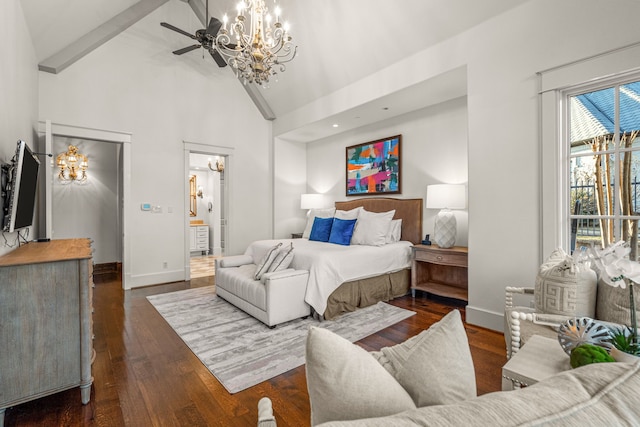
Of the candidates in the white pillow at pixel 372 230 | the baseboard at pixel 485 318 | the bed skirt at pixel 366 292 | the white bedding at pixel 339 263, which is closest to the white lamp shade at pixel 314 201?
the white pillow at pixel 372 230

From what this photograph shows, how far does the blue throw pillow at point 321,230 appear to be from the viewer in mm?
4562

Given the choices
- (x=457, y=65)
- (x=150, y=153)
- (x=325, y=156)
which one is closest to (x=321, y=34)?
(x=457, y=65)

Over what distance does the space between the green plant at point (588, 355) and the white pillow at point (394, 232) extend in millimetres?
3086

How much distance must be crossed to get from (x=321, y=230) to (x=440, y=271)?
176cm

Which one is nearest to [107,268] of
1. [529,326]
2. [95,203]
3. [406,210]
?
[95,203]

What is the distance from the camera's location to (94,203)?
19.6 ft

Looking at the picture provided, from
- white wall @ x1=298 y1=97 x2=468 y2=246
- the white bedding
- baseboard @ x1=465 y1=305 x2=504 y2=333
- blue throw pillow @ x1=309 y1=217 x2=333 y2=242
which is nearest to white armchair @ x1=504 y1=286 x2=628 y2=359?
baseboard @ x1=465 y1=305 x2=504 y2=333

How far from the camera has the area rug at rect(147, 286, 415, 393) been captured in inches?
88.1

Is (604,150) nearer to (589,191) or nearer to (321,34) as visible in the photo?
(589,191)

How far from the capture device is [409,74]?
357cm

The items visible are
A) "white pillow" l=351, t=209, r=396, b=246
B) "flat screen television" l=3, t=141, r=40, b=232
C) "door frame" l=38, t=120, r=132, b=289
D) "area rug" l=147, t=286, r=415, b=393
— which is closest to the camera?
"flat screen television" l=3, t=141, r=40, b=232

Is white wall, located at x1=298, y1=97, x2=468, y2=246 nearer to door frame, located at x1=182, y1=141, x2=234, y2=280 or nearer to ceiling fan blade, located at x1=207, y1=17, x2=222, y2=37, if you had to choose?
door frame, located at x1=182, y1=141, x2=234, y2=280

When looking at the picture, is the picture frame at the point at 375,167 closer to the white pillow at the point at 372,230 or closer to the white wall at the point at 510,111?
the white pillow at the point at 372,230

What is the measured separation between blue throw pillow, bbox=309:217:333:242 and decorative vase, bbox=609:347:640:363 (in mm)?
3592
